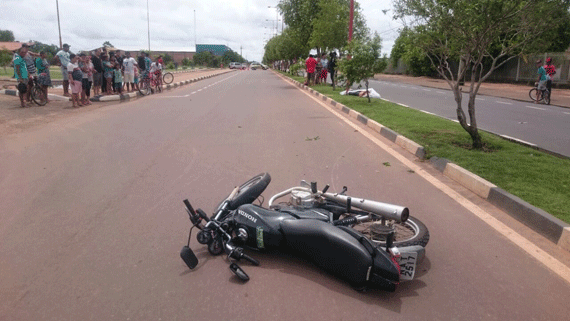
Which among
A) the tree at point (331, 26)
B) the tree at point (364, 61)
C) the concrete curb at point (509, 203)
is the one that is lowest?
the concrete curb at point (509, 203)

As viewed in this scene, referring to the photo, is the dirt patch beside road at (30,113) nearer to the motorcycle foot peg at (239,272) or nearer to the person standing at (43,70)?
the person standing at (43,70)

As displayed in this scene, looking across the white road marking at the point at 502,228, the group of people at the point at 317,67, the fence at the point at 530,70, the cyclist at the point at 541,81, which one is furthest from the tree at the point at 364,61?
the fence at the point at 530,70

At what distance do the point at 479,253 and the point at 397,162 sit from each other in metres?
3.21

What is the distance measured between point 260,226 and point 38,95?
43.2 feet

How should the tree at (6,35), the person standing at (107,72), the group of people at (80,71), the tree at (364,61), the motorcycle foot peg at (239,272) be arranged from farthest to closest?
the tree at (6,35)
the person standing at (107,72)
the tree at (364,61)
the group of people at (80,71)
the motorcycle foot peg at (239,272)

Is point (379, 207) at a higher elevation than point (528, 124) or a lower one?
higher

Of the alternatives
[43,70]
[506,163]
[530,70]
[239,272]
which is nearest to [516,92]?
[530,70]

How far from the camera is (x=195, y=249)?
3.64 metres

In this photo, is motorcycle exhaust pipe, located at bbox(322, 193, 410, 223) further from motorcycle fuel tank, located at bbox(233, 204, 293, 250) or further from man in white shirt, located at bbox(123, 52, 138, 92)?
man in white shirt, located at bbox(123, 52, 138, 92)

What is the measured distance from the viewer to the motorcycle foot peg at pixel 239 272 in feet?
10.1

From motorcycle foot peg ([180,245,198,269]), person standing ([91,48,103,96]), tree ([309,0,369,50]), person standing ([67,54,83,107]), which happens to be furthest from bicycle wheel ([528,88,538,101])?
motorcycle foot peg ([180,245,198,269])

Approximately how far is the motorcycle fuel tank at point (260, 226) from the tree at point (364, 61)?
12.4 m

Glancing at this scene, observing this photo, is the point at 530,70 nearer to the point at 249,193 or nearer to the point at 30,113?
the point at 30,113

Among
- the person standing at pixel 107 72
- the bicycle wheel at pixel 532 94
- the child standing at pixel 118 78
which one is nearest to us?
the person standing at pixel 107 72
